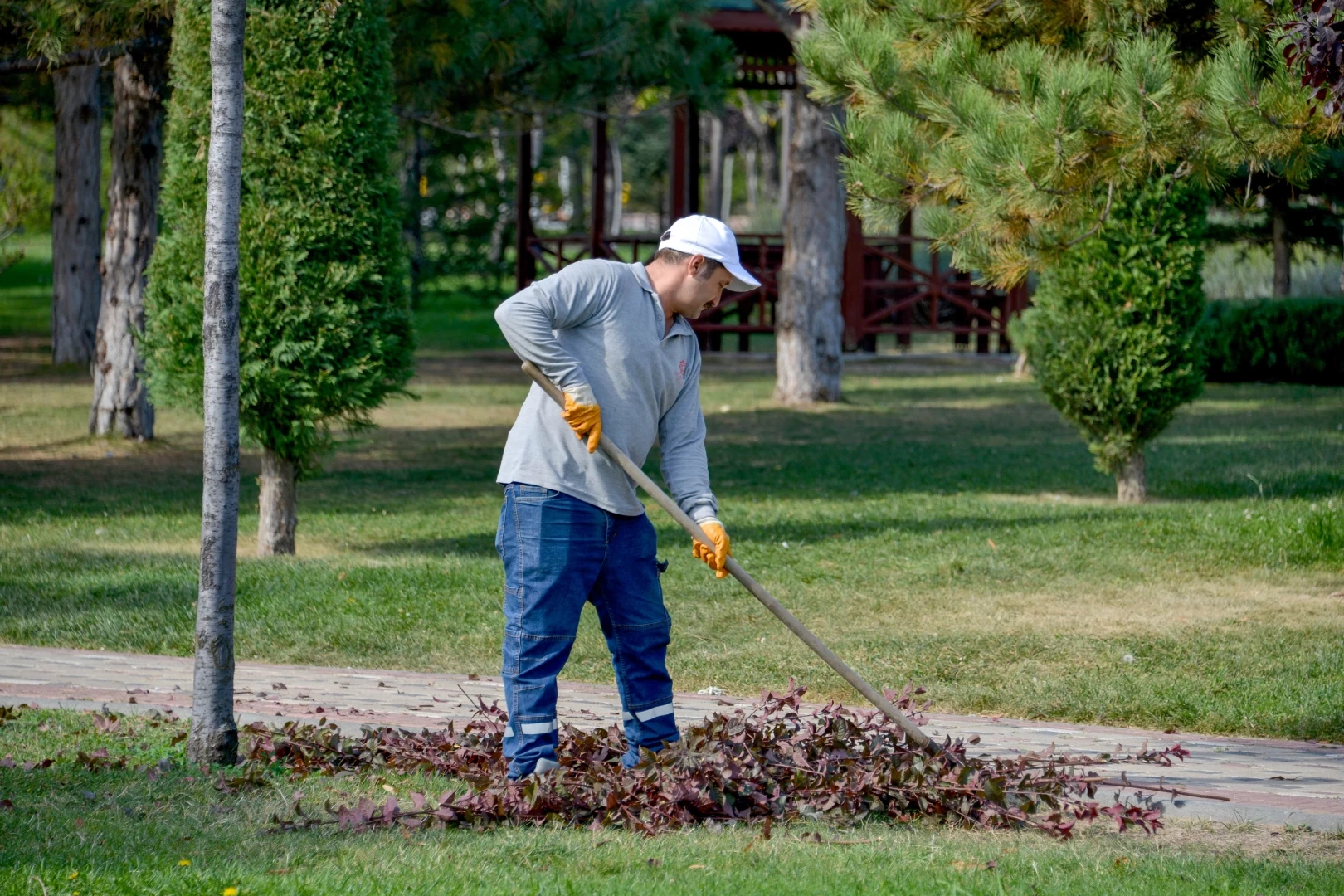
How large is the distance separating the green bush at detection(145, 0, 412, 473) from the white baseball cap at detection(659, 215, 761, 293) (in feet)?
13.6

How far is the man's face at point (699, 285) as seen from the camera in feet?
14.7

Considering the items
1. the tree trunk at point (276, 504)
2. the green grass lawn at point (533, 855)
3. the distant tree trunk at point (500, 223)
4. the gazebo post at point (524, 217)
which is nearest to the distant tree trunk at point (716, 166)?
the distant tree trunk at point (500, 223)

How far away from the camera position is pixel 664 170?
188ft

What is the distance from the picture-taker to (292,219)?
27.1 ft

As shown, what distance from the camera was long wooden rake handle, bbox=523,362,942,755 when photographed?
170 inches

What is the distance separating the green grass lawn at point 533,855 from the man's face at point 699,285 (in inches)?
61.5

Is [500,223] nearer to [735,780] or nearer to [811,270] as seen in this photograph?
[811,270]

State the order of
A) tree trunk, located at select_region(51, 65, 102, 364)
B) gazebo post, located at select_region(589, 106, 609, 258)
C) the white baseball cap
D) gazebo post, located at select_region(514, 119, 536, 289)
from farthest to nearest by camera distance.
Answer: gazebo post, located at select_region(514, 119, 536, 289), gazebo post, located at select_region(589, 106, 609, 258), tree trunk, located at select_region(51, 65, 102, 364), the white baseball cap

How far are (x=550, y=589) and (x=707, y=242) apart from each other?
3.72 ft

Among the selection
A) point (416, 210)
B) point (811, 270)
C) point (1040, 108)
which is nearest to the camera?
point (1040, 108)

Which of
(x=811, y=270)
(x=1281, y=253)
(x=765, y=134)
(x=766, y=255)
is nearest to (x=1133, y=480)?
(x=811, y=270)

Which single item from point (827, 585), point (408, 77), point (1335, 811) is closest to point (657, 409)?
point (1335, 811)

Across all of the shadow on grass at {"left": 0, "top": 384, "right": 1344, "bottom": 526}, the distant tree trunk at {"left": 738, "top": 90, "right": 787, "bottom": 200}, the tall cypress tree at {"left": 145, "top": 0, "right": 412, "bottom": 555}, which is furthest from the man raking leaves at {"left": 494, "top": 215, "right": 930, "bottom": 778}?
the distant tree trunk at {"left": 738, "top": 90, "right": 787, "bottom": 200}

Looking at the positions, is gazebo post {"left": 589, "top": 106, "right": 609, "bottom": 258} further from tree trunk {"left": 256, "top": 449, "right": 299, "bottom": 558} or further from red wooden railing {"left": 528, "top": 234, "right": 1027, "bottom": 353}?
tree trunk {"left": 256, "top": 449, "right": 299, "bottom": 558}
